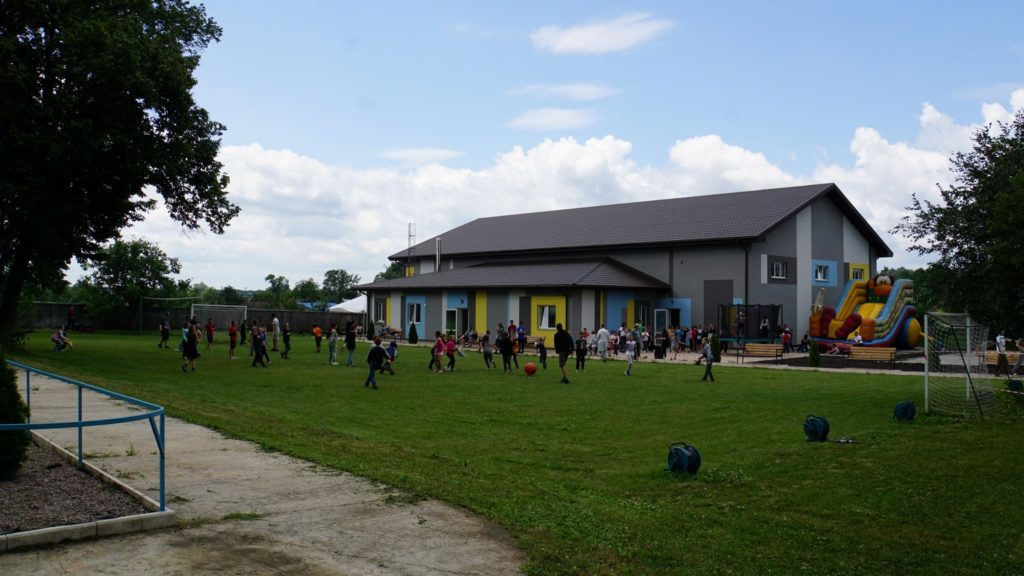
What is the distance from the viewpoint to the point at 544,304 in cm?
4306

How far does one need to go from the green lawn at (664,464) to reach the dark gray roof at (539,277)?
19215 mm

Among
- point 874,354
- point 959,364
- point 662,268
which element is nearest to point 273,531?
point 959,364

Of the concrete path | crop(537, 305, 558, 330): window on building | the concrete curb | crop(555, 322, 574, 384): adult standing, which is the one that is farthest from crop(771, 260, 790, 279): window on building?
the concrete curb

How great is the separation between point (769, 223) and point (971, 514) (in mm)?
33584

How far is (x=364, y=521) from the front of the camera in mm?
7492

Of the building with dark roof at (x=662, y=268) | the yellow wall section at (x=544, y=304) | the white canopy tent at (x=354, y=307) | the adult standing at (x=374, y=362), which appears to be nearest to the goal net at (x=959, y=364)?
the adult standing at (x=374, y=362)

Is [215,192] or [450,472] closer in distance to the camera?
[450,472]

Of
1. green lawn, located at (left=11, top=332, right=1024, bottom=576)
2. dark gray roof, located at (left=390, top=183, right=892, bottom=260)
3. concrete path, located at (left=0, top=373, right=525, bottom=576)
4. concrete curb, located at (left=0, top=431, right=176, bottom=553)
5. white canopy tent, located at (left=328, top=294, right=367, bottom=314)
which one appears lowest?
green lawn, located at (left=11, top=332, right=1024, bottom=576)

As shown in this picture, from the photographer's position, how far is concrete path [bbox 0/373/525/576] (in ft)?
20.1

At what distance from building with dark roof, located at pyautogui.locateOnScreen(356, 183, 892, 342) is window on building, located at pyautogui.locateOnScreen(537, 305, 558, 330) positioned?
0.05 metres

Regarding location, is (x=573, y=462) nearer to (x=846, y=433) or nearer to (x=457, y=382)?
(x=846, y=433)

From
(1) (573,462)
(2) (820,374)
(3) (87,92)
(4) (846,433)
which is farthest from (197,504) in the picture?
(2) (820,374)

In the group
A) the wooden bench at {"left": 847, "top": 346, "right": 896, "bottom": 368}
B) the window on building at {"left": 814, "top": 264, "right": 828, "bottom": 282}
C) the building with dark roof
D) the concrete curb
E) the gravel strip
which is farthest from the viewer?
the window on building at {"left": 814, "top": 264, "right": 828, "bottom": 282}

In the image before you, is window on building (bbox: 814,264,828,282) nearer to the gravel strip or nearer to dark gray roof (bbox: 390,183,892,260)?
dark gray roof (bbox: 390,183,892,260)
